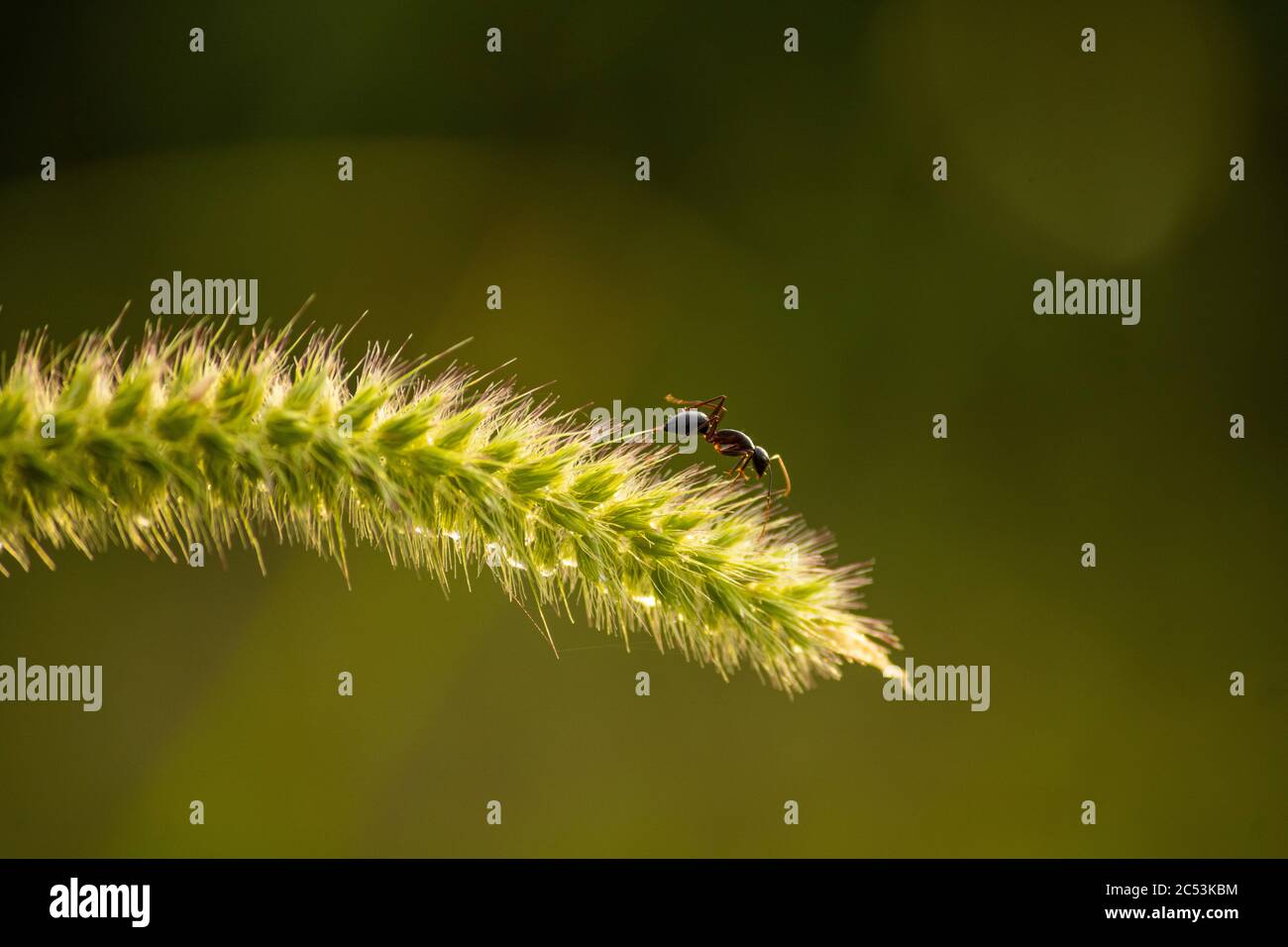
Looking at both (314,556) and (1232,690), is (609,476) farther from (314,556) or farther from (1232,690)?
(1232,690)

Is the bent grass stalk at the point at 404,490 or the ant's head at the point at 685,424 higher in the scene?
the ant's head at the point at 685,424

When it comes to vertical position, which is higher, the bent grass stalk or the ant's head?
the ant's head

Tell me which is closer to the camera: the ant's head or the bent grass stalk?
the bent grass stalk

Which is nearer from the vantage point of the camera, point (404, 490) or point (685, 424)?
point (404, 490)

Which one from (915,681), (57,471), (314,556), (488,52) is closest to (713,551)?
(57,471)

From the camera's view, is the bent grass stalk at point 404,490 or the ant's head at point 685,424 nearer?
the bent grass stalk at point 404,490

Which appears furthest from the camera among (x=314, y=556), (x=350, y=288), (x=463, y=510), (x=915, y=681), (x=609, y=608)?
(x=350, y=288)

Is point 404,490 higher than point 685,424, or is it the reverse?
point 685,424

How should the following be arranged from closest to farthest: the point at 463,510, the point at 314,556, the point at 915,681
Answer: the point at 463,510
the point at 915,681
the point at 314,556
